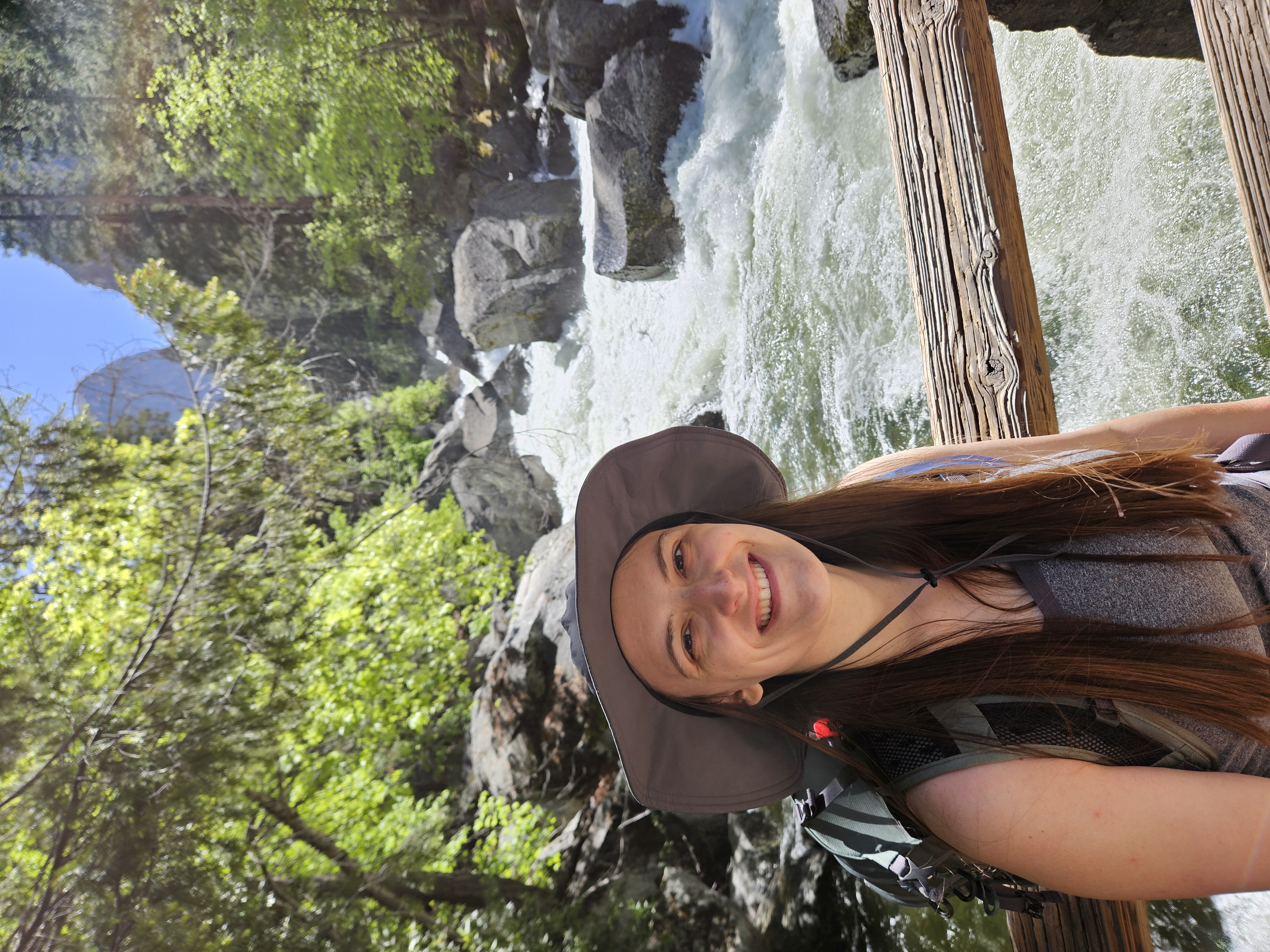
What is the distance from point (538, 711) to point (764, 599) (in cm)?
477

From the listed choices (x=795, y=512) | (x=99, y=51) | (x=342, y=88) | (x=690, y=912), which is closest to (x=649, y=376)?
(x=690, y=912)

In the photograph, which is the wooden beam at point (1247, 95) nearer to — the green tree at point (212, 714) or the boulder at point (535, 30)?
the green tree at point (212, 714)

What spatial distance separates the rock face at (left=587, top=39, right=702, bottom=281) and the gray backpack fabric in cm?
538

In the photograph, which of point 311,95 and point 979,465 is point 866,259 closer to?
point 979,465

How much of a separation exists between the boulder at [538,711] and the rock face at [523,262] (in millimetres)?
3160

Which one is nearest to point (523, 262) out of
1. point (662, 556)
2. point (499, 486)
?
point (499, 486)

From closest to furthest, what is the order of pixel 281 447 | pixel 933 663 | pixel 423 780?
pixel 933 663 → pixel 281 447 → pixel 423 780

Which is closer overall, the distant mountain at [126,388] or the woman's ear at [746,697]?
the woman's ear at [746,697]

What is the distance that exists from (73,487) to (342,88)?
6.19 metres

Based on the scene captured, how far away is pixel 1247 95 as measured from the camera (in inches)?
72.6

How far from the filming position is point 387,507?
29.9ft

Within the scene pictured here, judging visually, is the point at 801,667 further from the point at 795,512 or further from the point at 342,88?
the point at 342,88

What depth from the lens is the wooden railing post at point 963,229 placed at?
7.30 feet

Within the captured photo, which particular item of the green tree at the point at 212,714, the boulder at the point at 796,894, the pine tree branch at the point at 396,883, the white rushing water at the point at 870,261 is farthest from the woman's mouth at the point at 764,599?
the pine tree branch at the point at 396,883
